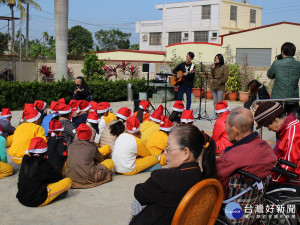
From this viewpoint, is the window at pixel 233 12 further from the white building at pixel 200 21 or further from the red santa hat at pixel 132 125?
the red santa hat at pixel 132 125

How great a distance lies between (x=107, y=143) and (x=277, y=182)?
3.79 meters

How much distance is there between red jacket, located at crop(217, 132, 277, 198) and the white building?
48865 mm

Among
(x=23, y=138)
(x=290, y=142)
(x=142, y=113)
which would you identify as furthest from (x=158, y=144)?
(x=290, y=142)

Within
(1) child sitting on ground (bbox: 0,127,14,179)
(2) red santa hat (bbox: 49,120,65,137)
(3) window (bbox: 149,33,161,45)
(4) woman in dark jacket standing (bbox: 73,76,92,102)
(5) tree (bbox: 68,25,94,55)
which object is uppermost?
(5) tree (bbox: 68,25,94,55)

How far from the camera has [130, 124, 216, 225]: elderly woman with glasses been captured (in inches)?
103

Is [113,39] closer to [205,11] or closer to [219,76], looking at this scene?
[205,11]

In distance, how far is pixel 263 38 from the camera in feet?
94.5

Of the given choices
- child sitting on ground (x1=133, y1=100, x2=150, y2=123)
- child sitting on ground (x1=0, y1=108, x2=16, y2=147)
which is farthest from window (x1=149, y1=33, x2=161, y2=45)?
child sitting on ground (x1=0, y1=108, x2=16, y2=147)

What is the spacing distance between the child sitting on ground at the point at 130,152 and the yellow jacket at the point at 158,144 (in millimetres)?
511

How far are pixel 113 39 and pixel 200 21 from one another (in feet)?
123

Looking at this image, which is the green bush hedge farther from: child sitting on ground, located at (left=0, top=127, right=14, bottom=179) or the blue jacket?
the blue jacket

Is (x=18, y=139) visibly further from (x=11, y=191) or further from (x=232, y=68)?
(x=232, y=68)

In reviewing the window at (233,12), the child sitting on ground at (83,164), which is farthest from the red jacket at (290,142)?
the window at (233,12)

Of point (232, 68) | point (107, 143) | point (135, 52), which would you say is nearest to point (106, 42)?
point (135, 52)
